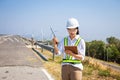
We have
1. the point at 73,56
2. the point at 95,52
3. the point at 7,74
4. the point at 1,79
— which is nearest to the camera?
the point at 73,56

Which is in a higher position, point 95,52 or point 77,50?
point 77,50

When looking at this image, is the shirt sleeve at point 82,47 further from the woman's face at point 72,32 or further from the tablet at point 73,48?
the woman's face at point 72,32

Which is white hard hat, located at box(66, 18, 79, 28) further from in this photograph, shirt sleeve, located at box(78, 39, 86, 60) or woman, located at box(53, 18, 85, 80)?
shirt sleeve, located at box(78, 39, 86, 60)

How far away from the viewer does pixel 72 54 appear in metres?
4.75

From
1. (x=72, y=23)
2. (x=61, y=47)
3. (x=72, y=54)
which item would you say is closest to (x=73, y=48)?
(x=72, y=54)

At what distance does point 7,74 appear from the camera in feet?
35.2

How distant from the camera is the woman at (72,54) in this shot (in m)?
4.75

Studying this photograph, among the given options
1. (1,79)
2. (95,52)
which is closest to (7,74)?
(1,79)

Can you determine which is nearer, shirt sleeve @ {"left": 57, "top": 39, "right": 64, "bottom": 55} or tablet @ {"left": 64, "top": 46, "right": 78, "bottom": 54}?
tablet @ {"left": 64, "top": 46, "right": 78, "bottom": 54}

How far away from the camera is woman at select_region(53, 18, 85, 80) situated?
4.75 metres

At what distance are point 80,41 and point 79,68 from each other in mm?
500

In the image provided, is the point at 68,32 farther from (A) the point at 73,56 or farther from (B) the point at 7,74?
(B) the point at 7,74

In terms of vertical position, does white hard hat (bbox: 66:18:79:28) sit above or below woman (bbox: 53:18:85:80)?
above

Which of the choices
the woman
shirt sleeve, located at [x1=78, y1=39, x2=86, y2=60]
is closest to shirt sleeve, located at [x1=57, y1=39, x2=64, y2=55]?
the woman
